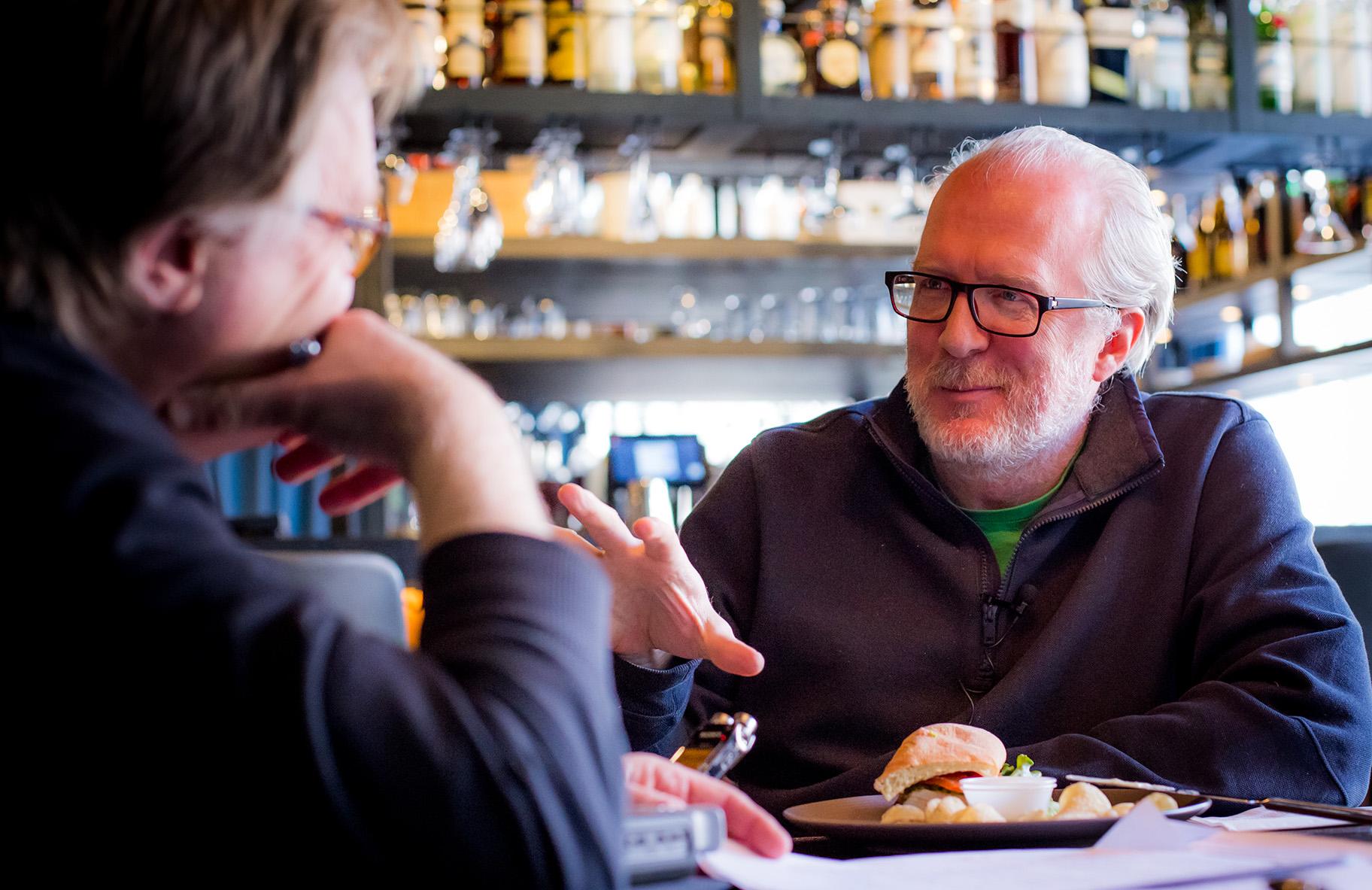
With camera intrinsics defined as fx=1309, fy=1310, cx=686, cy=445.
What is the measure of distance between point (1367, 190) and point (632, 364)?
2299mm

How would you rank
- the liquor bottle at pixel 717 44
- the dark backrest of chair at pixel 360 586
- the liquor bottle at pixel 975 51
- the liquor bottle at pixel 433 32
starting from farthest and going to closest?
the liquor bottle at pixel 975 51 < the liquor bottle at pixel 717 44 < the liquor bottle at pixel 433 32 < the dark backrest of chair at pixel 360 586

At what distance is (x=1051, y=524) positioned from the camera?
1464 millimetres

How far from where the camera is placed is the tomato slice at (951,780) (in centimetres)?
98

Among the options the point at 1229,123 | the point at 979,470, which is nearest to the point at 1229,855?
the point at 979,470

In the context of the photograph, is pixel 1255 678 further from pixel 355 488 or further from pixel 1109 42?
pixel 1109 42

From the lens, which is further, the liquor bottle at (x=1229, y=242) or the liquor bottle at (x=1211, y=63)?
the liquor bottle at (x=1229, y=242)

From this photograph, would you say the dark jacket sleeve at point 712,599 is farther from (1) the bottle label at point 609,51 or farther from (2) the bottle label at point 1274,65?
(2) the bottle label at point 1274,65

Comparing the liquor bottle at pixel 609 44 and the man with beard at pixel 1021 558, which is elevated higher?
the liquor bottle at pixel 609 44

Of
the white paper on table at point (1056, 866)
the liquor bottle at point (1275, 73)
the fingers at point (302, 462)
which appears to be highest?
the liquor bottle at point (1275, 73)

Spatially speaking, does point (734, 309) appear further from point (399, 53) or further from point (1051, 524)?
point (399, 53)

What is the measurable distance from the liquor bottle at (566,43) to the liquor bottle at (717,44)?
30 centimetres

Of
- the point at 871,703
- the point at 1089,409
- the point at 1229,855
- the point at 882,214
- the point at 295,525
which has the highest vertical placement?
the point at 882,214

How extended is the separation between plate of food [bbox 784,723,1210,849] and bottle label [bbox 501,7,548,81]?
2.46 metres

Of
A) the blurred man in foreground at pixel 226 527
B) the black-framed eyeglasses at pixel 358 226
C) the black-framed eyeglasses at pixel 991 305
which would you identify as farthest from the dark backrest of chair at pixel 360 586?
the black-framed eyeglasses at pixel 991 305
